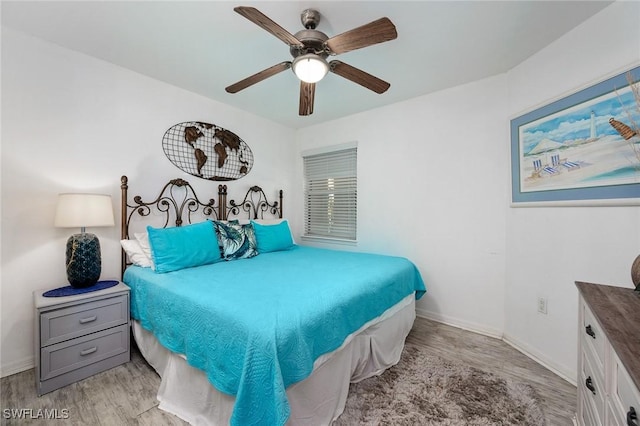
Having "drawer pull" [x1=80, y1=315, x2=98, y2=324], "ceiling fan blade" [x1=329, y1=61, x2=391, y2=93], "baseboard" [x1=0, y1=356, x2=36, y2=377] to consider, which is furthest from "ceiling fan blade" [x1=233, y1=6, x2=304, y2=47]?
"baseboard" [x1=0, y1=356, x2=36, y2=377]

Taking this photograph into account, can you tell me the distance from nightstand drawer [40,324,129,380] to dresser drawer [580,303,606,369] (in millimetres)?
2749

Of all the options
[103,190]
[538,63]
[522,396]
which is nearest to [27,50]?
[103,190]

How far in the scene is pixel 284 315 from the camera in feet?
4.12

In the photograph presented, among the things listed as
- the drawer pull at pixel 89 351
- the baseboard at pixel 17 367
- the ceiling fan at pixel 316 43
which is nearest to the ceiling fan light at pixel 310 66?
the ceiling fan at pixel 316 43

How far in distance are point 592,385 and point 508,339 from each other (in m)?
1.53

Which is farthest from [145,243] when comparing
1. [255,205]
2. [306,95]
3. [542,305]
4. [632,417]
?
[542,305]

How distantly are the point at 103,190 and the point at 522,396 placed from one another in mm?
3555

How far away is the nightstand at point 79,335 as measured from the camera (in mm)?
1646

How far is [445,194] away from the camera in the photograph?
9.09ft

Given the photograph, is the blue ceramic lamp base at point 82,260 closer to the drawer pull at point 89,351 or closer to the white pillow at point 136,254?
the white pillow at point 136,254

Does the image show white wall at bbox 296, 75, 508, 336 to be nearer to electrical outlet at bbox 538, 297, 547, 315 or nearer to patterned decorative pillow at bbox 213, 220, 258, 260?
electrical outlet at bbox 538, 297, 547, 315

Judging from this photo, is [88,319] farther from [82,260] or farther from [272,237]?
[272,237]

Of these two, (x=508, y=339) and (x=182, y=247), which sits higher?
(x=182, y=247)

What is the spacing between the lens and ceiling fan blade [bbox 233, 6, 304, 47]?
1.31 m
